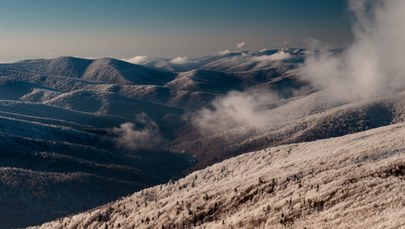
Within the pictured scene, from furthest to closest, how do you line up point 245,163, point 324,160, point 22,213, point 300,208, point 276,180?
point 22,213 → point 245,163 → point 324,160 → point 276,180 → point 300,208

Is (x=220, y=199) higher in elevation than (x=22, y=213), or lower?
higher

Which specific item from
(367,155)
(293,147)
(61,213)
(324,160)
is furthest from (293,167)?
(61,213)

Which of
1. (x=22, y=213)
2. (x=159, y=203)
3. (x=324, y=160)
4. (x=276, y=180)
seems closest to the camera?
(x=276, y=180)

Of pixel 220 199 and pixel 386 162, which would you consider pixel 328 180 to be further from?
pixel 220 199

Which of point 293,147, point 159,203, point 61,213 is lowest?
point 61,213

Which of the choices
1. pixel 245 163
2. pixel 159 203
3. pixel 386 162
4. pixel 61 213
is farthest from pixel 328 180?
pixel 61 213

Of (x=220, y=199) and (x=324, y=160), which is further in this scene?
(x=324, y=160)
